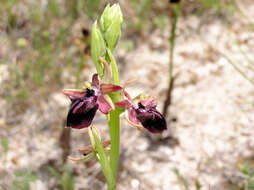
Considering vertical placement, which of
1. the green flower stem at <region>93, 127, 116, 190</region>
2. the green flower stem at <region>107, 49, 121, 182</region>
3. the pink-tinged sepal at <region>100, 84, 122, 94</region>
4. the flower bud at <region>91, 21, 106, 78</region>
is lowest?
the green flower stem at <region>93, 127, 116, 190</region>

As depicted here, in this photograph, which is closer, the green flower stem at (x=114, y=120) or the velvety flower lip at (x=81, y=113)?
the velvety flower lip at (x=81, y=113)

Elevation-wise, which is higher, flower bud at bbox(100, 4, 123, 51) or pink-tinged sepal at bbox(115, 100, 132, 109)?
flower bud at bbox(100, 4, 123, 51)

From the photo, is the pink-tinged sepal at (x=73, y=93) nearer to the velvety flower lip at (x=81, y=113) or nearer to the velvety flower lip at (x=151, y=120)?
the velvety flower lip at (x=81, y=113)

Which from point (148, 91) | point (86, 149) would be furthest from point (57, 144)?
point (86, 149)

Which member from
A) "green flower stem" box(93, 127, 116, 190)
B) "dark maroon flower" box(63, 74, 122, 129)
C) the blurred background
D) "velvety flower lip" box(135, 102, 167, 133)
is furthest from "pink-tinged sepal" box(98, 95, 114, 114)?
the blurred background

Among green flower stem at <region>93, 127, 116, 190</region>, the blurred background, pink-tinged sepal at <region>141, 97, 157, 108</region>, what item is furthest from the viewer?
the blurred background

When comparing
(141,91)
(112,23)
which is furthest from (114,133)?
(141,91)

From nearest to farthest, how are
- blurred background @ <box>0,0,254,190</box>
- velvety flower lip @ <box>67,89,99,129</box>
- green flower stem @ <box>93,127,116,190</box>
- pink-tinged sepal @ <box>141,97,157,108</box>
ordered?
velvety flower lip @ <box>67,89,99,129</box>, pink-tinged sepal @ <box>141,97,157,108</box>, green flower stem @ <box>93,127,116,190</box>, blurred background @ <box>0,0,254,190</box>

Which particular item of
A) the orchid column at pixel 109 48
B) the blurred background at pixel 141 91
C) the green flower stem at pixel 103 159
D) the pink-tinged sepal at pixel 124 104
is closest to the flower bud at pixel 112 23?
the orchid column at pixel 109 48

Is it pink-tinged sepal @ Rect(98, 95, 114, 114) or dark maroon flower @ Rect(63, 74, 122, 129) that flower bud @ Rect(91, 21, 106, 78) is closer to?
dark maroon flower @ Rect(63, 74, 122, 129)
